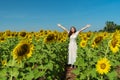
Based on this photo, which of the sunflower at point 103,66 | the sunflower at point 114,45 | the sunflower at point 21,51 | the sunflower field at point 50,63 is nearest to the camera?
the sunflower at point 21,51

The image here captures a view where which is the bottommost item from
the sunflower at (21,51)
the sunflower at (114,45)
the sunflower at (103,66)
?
the sunflower at (103,66)

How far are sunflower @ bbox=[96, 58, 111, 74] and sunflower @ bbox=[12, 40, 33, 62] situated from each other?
61.7 inches

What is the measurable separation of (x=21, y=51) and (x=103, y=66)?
1.81m

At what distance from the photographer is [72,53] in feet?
44.7

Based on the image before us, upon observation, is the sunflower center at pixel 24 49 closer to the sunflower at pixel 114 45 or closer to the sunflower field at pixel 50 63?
the sunflower field at pixel 50 63

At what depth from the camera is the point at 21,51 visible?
590 centimetres

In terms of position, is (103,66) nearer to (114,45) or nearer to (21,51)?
(114,45)

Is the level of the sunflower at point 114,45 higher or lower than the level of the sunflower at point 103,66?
higher

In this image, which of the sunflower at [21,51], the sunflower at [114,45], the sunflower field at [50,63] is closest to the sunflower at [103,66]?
the sunflower field at [50,63]

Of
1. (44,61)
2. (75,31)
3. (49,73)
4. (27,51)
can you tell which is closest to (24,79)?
(27,51)

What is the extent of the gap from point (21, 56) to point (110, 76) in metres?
2.22

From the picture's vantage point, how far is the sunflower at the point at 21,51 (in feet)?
18.9

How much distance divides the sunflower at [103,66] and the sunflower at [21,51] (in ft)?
5.14

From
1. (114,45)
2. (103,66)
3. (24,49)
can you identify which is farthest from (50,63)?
(24,49)
